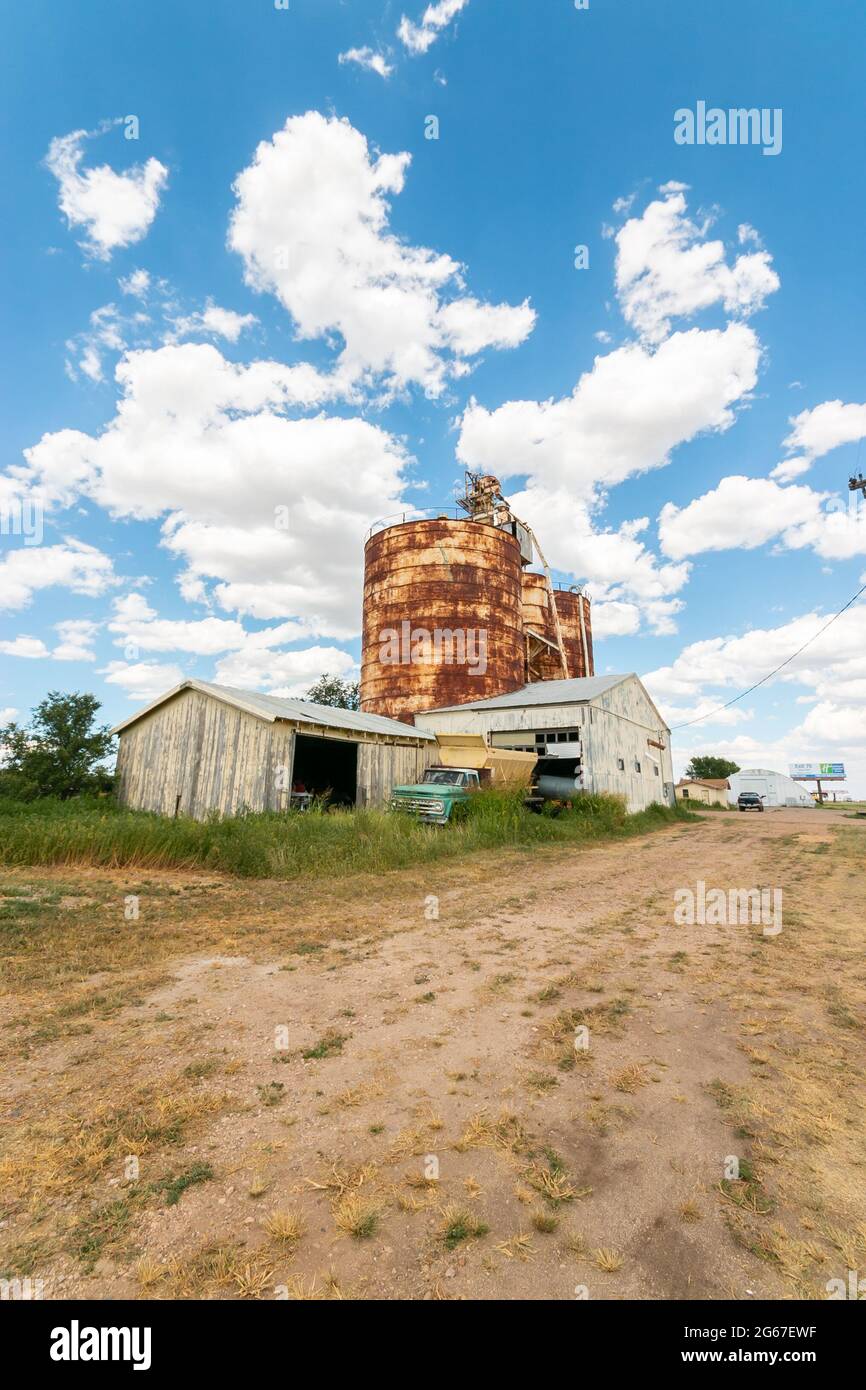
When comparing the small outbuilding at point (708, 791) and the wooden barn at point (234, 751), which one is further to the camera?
the small outbuilding at point (708, 791)

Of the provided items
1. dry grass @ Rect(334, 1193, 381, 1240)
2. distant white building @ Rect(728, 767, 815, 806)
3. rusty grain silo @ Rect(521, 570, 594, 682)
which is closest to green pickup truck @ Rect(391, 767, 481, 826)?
dry grass @ Rect(334, 1193, 381, 1240)

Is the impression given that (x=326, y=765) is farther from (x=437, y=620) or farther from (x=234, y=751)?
(x=234, y=751)

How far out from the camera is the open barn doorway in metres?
23.2

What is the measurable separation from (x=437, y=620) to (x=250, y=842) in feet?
53.7

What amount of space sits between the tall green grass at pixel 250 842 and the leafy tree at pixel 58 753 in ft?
9.68

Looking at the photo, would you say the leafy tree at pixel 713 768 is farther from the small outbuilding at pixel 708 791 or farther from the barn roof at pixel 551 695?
the barn roof at pixel 551 695

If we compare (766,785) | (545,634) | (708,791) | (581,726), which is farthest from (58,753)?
(766,785)

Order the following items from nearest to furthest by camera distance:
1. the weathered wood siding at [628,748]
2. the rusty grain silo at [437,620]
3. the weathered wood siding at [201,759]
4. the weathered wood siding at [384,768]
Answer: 1. the weathered wood siding at [201,759]
2. the weathered wood siding at [384,768]
3. the weathered wood siding at [628,748]
4. the rusty grain silo at [437,620]

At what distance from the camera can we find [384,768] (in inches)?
746

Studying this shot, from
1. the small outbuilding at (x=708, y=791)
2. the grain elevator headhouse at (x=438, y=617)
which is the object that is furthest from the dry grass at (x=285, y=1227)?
the small outbuilding at (x=708, y=791)

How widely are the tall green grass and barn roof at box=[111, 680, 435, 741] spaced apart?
294cm

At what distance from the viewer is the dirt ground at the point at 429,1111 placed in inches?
85.1

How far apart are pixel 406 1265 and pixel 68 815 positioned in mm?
14448
